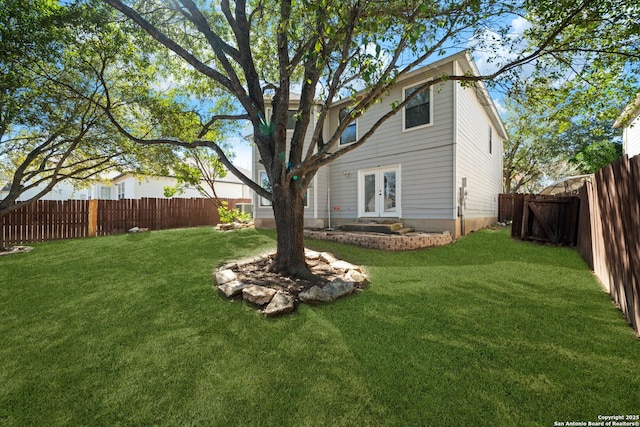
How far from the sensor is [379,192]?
9922 millimetres

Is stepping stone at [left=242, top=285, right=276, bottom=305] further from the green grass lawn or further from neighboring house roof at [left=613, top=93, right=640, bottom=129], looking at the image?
neighboring house roof at [left=613, top=93, right=640, bottom=129]

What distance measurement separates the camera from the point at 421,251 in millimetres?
6871

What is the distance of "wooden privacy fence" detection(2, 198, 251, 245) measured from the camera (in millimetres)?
8984

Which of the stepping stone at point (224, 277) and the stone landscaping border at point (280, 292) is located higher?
the stepping stone at point (224, 277)

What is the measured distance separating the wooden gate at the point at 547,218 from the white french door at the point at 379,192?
3.58m

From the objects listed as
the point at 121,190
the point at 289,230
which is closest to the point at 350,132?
the point at 289,230

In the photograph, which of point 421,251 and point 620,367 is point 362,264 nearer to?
point 421,251

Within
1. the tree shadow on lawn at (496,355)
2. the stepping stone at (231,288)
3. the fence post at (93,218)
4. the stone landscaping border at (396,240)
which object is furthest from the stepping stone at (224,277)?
the fence post at (93,218)

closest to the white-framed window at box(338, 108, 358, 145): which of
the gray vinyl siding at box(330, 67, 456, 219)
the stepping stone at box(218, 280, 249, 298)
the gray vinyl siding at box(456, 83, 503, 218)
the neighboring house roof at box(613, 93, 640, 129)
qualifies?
the gray vinyl siding at box(330, 67, 456, 219)

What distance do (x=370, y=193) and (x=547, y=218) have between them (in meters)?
5.33

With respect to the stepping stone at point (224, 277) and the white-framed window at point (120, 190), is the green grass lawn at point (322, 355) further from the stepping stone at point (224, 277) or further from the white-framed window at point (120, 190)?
the white-framed window at point (120, 190)

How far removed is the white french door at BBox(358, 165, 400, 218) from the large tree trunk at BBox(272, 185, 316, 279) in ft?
18.4

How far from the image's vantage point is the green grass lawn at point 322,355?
188cm

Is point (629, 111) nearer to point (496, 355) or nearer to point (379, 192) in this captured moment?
point (379, 192)
